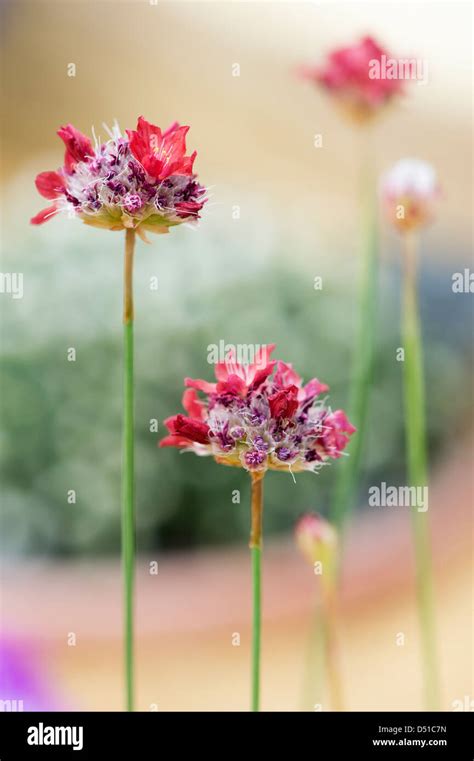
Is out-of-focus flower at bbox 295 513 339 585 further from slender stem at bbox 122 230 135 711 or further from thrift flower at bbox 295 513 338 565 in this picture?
slender stem at bbox 122 230 135 711

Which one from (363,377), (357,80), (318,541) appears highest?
(357,80)

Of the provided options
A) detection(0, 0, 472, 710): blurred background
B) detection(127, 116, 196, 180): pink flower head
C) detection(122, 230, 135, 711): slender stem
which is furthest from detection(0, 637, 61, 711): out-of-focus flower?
detection(0, 0, 472, 710): blurred background

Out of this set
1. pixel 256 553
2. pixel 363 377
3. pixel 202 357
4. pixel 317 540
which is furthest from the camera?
pixel 202 357

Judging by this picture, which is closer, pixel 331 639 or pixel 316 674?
pixel 331 639

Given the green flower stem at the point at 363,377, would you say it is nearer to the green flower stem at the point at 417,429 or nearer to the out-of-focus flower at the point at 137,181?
the green flower stem at the point at 417,429

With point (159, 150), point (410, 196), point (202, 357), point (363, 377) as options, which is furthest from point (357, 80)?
point (202, 357)

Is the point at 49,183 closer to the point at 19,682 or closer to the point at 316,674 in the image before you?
the point at 19,682

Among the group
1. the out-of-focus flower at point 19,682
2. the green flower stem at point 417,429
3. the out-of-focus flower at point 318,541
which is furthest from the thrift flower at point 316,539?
the out-of-focus flower at point 19,682
